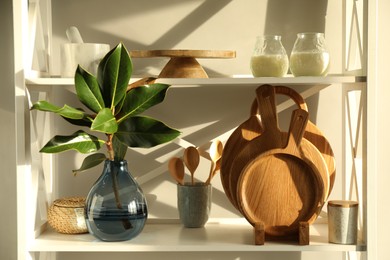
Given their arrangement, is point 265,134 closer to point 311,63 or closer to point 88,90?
point 311,63

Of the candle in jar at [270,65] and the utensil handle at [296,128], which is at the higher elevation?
the candle in jar at [270,65]

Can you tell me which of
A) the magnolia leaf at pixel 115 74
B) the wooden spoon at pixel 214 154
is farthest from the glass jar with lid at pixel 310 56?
the magnolia leaf at pixel 115 74

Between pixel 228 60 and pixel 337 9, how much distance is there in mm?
341

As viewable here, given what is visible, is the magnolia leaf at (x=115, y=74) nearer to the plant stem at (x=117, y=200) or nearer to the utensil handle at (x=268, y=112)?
the plant stem at (x=117, y=200)

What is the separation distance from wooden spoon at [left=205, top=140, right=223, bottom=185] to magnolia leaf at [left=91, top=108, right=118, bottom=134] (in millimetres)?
343

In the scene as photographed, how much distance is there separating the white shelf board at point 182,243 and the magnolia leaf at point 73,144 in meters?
0.24

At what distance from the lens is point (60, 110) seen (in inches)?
57.8

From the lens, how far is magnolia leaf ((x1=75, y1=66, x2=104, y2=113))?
147 centimetres

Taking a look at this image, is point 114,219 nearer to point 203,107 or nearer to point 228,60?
point 203,107

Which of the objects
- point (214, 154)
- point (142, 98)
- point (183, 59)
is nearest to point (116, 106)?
point (142, 98)

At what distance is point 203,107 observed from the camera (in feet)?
6.08

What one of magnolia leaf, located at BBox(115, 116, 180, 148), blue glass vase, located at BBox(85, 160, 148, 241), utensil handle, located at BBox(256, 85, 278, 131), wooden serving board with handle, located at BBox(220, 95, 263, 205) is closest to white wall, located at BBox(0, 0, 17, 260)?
blue glass vase, located at BBox(85, 160, 148, 241)

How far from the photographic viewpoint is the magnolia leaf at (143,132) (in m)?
1.50
